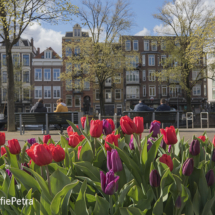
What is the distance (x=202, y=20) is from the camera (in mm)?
22453

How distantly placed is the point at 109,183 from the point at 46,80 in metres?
40.0

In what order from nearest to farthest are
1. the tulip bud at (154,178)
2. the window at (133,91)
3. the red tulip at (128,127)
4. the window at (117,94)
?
the tulip bud at (154,178) < the red tulip at (128,127) < the window at (117,94) < the window at (133,91)

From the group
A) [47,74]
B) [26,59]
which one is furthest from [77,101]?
[26,59]

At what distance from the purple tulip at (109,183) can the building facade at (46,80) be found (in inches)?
1549

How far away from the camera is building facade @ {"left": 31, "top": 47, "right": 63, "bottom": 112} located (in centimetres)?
3928

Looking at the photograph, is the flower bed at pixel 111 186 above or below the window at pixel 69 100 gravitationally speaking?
below

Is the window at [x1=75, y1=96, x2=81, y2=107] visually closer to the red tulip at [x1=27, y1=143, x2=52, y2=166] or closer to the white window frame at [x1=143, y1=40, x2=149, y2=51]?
the white window frame at [x1=143, y1=40, x2=149, y2=51]

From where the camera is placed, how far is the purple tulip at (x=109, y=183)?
793mm

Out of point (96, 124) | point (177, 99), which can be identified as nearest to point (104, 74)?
point (177, 99)

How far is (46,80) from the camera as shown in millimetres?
39438

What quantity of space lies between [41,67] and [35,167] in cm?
3997

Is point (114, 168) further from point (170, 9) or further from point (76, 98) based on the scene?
point (76, 98)

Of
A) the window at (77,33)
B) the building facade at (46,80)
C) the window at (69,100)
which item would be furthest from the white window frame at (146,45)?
the window at (69,100)

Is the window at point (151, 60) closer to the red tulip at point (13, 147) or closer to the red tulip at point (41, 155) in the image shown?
the red tulip at point (13, 147)
